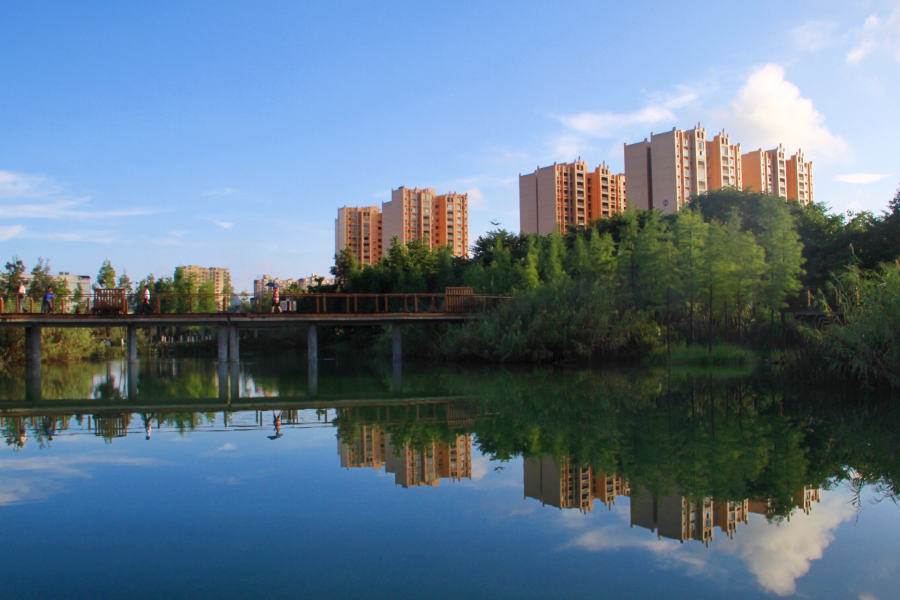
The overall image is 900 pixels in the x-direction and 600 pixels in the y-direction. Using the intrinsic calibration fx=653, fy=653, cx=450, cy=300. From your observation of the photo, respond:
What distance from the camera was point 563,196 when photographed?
310 feet

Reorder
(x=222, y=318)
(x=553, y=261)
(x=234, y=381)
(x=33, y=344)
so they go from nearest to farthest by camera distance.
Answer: (x=234, y=381) < (x=33, y=344) < (x=222, y=318) < (x=553, y=261)

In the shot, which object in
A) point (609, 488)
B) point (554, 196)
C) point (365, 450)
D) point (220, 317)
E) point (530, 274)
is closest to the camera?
point (609, 488)

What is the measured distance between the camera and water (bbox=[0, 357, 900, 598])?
3977mm

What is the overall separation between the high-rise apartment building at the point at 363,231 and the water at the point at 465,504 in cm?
11140

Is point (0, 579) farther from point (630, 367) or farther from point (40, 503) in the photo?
point (630, 367)

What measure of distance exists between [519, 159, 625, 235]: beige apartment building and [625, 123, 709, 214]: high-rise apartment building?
9851 mm

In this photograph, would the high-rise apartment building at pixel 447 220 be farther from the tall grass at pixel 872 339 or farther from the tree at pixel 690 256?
the tall grass at pixel 872 339

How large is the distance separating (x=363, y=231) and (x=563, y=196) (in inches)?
1678

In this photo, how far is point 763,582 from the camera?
3.92m

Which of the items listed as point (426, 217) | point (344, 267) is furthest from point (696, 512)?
point (426, 217)

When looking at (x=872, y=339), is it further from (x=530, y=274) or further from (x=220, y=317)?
(x=220, y=317)

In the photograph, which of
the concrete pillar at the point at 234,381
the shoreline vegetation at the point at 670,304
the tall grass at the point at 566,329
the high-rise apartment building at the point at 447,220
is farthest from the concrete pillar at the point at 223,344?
the high-rise apartment building at the point at 447,220

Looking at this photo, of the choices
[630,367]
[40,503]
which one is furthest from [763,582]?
[630,367]

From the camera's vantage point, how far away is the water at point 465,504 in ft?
13.0
